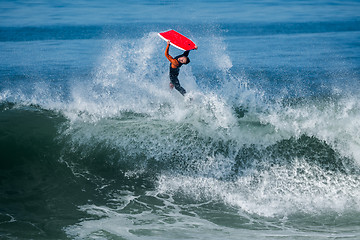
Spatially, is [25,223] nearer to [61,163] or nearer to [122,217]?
[122,217]

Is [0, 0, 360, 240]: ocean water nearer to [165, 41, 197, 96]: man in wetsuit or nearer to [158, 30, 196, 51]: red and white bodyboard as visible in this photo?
[165, 41, 197, 96]: man in wetsuit

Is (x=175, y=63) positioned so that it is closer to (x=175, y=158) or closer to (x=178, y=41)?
(x=178, y=41)

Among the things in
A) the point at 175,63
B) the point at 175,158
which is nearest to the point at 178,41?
the point at 175,63

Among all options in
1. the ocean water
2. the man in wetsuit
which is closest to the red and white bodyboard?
the man in wetsuit

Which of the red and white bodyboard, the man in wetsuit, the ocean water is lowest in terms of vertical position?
the ocean water

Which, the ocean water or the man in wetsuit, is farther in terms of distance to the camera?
the man in wetsuit

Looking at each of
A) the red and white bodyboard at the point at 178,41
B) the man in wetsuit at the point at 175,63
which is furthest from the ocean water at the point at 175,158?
the red and white bodyboard at the point at 178,41

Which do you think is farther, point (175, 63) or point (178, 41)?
point (178, 41)

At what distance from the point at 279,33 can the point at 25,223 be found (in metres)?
23.3

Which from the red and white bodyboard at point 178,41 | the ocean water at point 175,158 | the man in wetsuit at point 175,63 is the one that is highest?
the red and white bodyboard at point 178,41

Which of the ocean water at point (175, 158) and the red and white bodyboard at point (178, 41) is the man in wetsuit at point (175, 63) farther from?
the ocean water at point (175, 158)

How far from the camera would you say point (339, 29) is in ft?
93.1

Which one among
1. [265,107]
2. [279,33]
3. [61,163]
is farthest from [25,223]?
[279,33]

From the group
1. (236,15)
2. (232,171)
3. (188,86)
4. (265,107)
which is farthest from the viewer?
(236,15)
